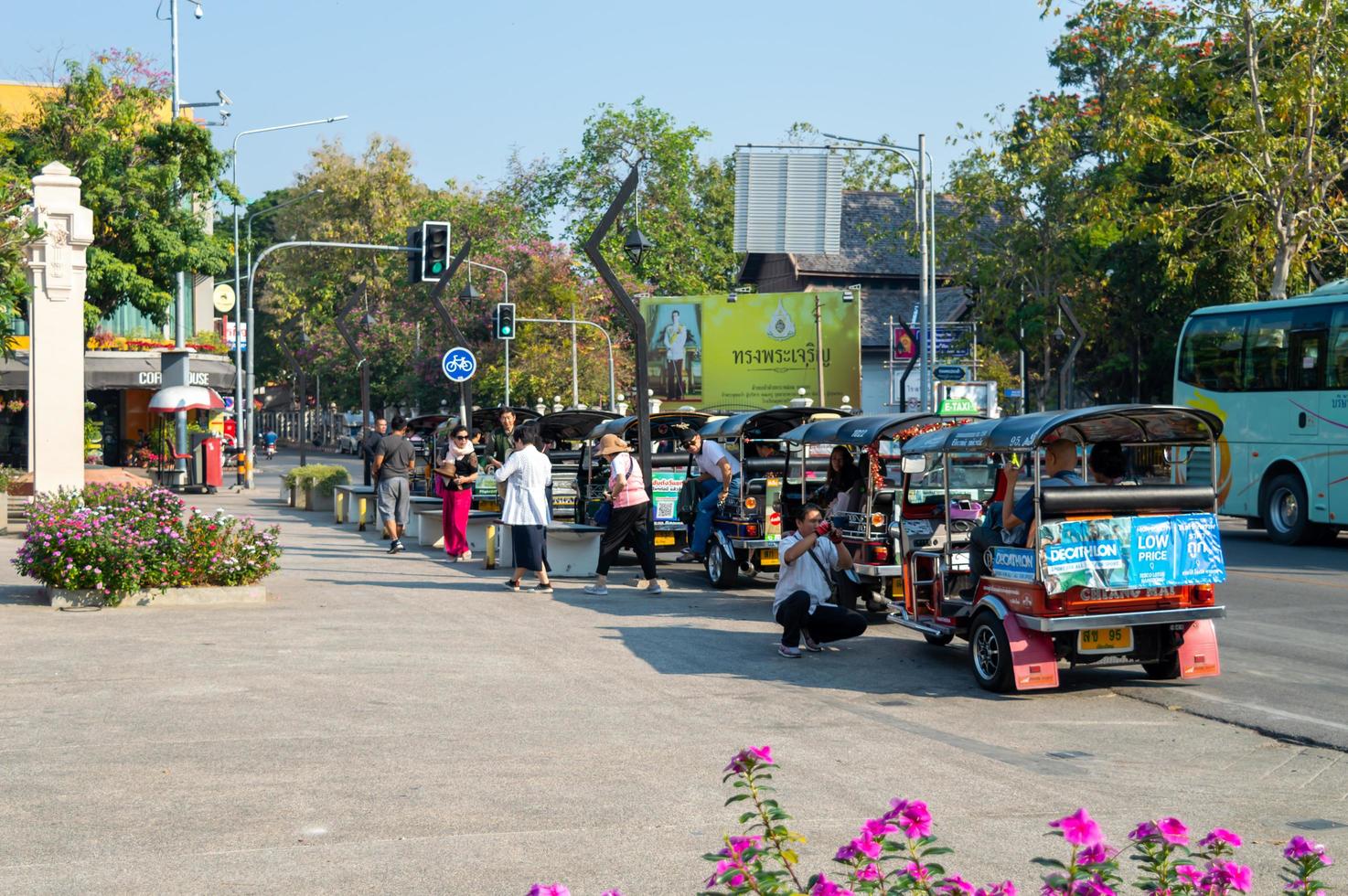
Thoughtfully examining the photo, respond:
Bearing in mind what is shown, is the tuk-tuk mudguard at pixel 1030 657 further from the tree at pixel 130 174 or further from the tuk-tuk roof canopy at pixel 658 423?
the tree at pixel 130 174

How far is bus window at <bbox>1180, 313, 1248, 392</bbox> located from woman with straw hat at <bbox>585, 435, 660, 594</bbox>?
41.6ft

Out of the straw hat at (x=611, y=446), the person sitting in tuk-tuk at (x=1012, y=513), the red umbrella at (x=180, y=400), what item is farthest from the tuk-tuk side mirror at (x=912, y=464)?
the red umbrella at (x=180, y=400)

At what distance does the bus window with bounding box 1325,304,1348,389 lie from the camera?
22.3m

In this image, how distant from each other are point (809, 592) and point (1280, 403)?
1458 cm

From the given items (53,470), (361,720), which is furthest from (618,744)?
(53,470)

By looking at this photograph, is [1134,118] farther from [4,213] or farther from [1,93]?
[1,93]

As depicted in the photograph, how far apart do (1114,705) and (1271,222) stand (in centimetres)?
2189

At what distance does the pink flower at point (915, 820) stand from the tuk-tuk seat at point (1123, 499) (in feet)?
20.5

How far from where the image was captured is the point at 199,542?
14.6 meters

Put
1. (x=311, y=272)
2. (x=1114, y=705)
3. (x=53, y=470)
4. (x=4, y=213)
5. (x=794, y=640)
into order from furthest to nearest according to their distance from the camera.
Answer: (x=311, y=272) → (x=53, y=470) → (x=4, y=213) → (x=794, y=640) → (x=1114, y=705)

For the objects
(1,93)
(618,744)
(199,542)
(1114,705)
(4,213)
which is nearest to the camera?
(618,744)

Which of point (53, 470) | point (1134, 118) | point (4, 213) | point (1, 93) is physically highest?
point (1, 93)

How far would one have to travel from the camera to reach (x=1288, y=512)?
23484 millimetres

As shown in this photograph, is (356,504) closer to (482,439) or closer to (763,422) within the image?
(482,439)
